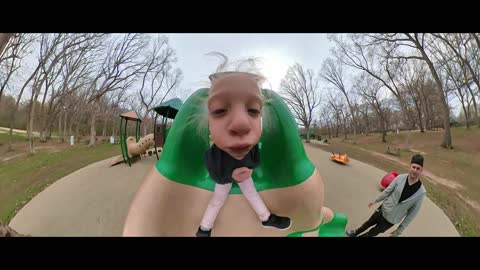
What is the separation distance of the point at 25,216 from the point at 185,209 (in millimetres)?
984

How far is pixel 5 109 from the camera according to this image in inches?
43.6

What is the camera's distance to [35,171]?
44.4 inches

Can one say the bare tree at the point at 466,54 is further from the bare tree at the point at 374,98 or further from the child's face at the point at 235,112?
the child's face at the point at 235,112

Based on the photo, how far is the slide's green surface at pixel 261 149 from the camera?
0.83 metres

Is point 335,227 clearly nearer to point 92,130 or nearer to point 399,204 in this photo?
point 399,204

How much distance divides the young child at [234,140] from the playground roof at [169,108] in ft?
0.83

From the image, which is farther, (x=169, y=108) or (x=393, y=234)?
(x=393, y=234)

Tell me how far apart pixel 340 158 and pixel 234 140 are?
86cm

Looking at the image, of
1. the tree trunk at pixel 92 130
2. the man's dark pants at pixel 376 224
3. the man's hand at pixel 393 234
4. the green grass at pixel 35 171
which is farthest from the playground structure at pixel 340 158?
the tree trunk at pixel 92 130

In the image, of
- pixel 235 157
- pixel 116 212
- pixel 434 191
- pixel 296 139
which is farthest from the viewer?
pixel 434 191

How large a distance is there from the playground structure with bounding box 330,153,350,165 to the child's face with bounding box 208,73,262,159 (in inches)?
28.1

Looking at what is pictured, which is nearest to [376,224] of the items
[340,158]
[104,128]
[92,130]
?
[340,158]
